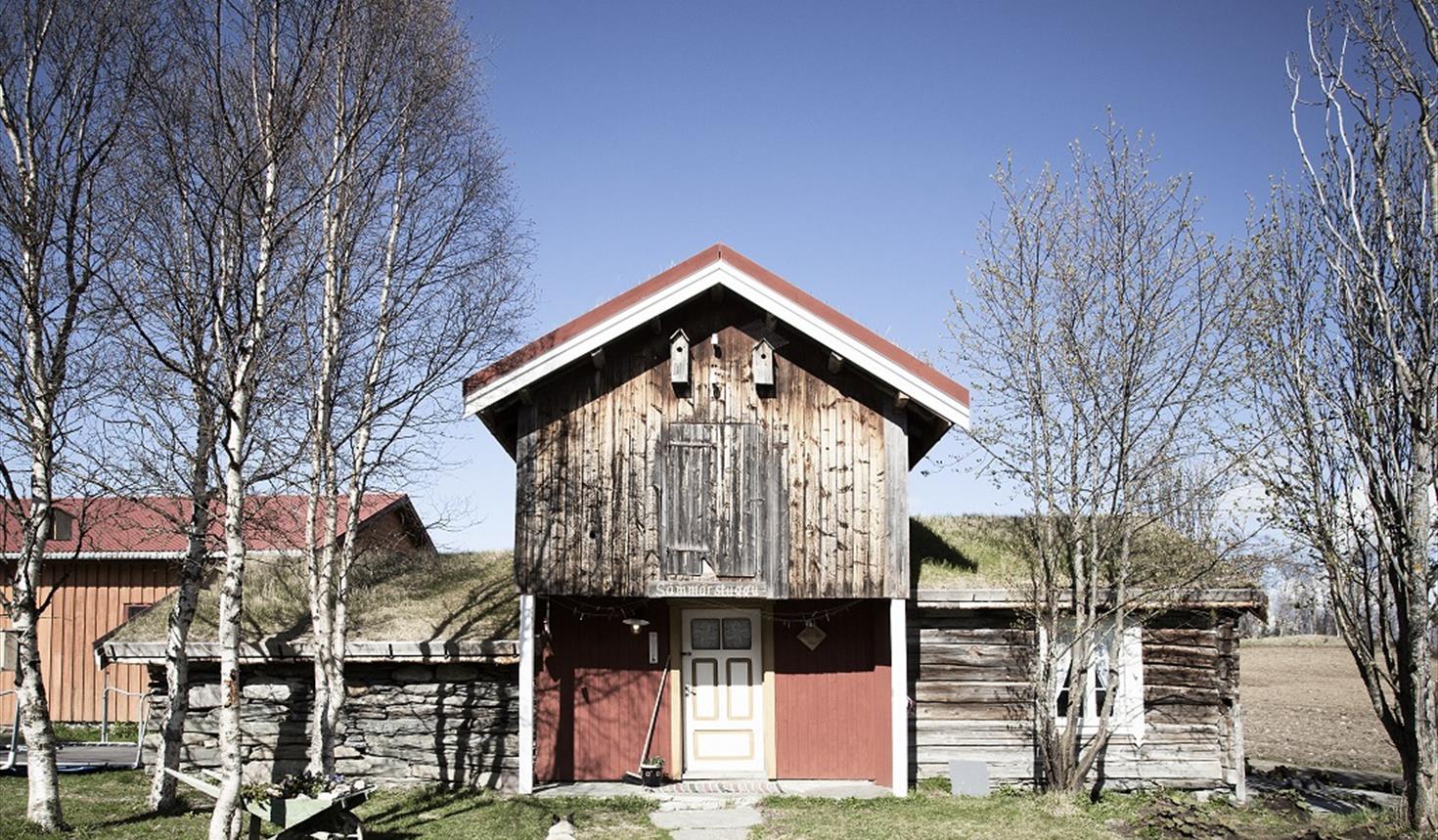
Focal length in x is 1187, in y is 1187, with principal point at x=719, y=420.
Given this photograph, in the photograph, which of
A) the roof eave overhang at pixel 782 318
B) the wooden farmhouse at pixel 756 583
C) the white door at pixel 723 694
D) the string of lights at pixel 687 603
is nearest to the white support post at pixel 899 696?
the wooden farmhouse at pixel 756 583

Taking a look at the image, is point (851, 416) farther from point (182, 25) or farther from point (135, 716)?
point (135, 716)

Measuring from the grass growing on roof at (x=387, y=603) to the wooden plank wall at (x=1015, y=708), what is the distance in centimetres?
583

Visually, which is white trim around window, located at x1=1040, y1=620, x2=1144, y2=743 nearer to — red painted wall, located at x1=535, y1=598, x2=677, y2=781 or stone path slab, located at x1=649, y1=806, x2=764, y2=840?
stone path slab, located at x1=649, y1=806, x2=764, y2=840

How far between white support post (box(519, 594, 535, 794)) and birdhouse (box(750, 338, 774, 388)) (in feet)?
13.3

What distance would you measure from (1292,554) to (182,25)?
14.1m

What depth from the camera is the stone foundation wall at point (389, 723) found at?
1578 centimetres

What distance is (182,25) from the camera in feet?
37.3

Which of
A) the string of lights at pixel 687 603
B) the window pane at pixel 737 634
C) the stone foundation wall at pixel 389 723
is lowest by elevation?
the stone foundation wall at pixel 389 723

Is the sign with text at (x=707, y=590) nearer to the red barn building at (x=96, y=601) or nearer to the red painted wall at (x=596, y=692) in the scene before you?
the red painted wall at (x=596, y=692)

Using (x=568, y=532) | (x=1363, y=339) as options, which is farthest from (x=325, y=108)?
(x=1363, y=339)

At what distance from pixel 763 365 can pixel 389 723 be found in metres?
6.90

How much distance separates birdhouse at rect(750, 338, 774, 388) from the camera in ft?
50.7

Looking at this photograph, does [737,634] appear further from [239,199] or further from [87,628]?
[87,628]

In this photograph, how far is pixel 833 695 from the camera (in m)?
16.5
